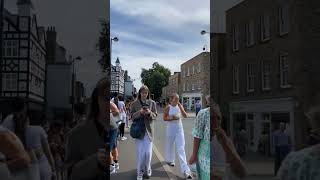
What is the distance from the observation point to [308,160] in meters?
1.81

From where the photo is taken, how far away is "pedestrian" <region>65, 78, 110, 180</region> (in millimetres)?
1843

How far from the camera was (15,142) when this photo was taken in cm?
179

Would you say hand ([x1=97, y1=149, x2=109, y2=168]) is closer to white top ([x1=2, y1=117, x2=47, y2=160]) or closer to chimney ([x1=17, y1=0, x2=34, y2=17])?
white top ([x1=2, y1=117, x2=47, y2=160])

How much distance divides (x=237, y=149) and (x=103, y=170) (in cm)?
56

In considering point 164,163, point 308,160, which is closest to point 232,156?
point 308,160

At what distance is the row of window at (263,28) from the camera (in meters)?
1.81

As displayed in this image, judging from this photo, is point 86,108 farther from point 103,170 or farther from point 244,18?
point 244,18

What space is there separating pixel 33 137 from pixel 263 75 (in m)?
0.94

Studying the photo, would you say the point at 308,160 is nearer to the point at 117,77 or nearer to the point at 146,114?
the point at 117,77

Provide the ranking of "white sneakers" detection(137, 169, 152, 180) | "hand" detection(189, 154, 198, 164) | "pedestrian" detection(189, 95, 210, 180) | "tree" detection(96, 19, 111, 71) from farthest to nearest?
"white sneakers" detection(137, 169, 152, 180) < "hand" detection(189, 154, 198, 164) < "pedestrian" detection(189, 95, 210, 180) < "tree" detection(96, 19, 111, 71)

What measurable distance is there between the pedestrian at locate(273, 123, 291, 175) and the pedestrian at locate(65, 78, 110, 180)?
2.25 ft

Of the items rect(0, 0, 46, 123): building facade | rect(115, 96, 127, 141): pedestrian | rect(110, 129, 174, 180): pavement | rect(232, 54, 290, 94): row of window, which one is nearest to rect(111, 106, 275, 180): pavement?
rect(110, 129, 174, 180): pavement

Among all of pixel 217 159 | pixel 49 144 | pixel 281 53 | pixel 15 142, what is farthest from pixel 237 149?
pixel 15 142

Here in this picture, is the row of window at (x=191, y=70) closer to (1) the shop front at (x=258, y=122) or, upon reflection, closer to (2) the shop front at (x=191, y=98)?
(2) the shop front at (x=191, y=98)
